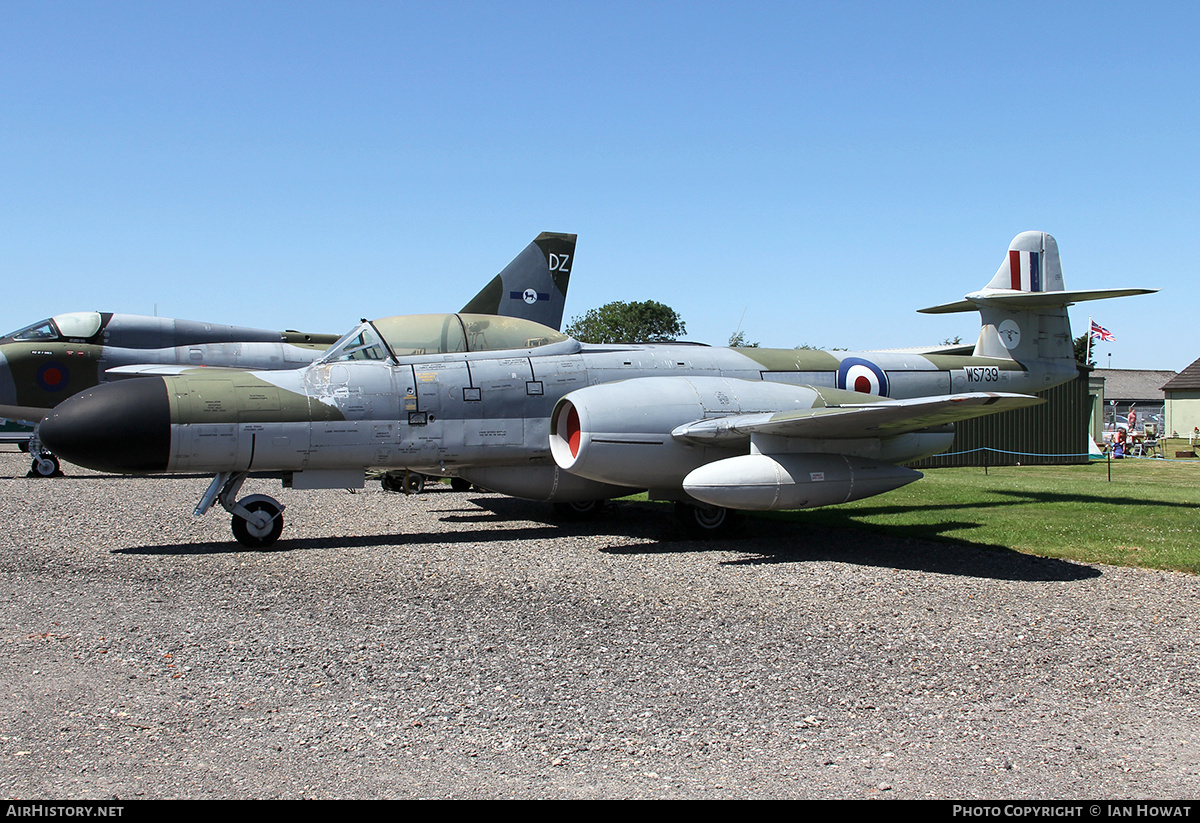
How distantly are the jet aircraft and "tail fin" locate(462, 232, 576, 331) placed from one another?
0.02m

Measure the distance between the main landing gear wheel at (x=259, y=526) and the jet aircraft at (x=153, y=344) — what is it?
27.9 ft

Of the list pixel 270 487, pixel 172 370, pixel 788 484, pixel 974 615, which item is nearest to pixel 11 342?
pixel 172 370

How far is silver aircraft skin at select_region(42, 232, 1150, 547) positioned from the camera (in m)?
8.86

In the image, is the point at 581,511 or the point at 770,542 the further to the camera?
the point at 581,511

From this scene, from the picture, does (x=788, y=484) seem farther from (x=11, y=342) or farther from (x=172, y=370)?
(x=11, y=342)

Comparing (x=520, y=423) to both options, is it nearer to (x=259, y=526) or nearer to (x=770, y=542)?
(x=259, y=526)

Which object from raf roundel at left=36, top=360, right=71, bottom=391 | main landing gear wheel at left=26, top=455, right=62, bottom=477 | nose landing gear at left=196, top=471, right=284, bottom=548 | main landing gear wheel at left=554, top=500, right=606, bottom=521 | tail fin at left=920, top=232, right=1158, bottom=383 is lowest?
main landing gear wheel at left=26, top=455, right=62, bottom=477

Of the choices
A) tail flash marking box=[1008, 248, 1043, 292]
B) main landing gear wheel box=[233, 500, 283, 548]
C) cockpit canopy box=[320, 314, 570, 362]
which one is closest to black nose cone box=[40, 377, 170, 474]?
main landing gear wheel box=[233, 500, 283, 548]

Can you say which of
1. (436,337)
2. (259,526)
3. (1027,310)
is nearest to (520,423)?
(436,337)

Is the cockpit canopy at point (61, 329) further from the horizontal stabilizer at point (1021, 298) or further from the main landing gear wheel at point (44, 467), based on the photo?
the horizontal stabilizer at point (1021, 298)

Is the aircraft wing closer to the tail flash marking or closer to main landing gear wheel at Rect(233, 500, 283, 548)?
main landing gear wheel at Rect(233, 500, 283, 548)

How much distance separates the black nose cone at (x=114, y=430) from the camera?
848 centimetres

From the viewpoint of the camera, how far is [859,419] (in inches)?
360

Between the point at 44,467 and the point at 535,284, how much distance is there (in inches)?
416
